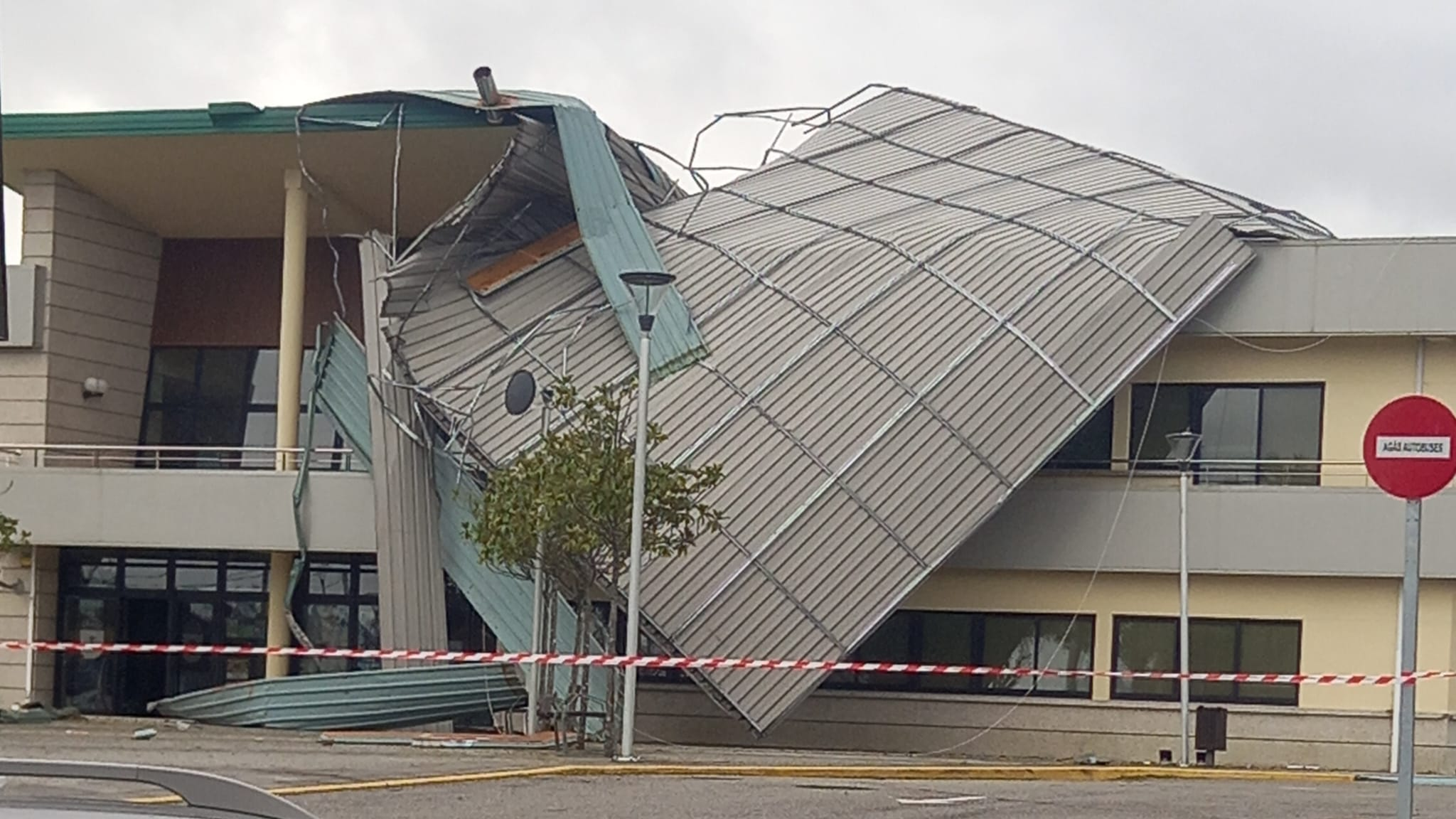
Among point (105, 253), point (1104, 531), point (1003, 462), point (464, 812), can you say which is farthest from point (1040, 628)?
point (105, 253)

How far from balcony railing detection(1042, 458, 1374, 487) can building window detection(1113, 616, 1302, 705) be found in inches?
71.2

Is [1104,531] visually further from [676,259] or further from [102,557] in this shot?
[102,557]

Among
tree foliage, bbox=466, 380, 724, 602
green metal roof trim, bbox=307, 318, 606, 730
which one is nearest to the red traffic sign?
tree foliage, bbox=466, 380, 724, 602

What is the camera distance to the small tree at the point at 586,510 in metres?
18.6

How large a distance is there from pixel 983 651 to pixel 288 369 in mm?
10979

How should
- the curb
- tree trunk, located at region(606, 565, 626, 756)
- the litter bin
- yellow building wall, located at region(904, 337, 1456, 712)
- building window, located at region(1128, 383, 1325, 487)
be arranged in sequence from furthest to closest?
building window, located at region(1128, 383, 1325, 487) → yellow building wall, located at region(904, 337, 1456, 712) → the litter bin → tree trunk, located at region(606, 565, 626, 756) → the curb

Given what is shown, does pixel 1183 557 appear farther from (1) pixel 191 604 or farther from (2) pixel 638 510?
(1) pixel 191 604

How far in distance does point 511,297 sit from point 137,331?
29.9 ft

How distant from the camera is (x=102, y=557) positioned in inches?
1115

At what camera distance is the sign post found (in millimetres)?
9602

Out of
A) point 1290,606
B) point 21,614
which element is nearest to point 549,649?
point 1290,606

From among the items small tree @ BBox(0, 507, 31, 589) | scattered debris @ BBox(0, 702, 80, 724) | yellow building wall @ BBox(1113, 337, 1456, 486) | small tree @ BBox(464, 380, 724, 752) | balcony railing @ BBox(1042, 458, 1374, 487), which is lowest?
scattered debris @ BBox(0, 702, 80, 724)

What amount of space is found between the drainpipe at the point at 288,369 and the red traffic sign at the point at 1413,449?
1965cm

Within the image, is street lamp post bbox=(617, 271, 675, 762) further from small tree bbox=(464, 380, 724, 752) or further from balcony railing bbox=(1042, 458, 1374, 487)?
balcony railing bbox=(1042, 458, 1374, 487)
